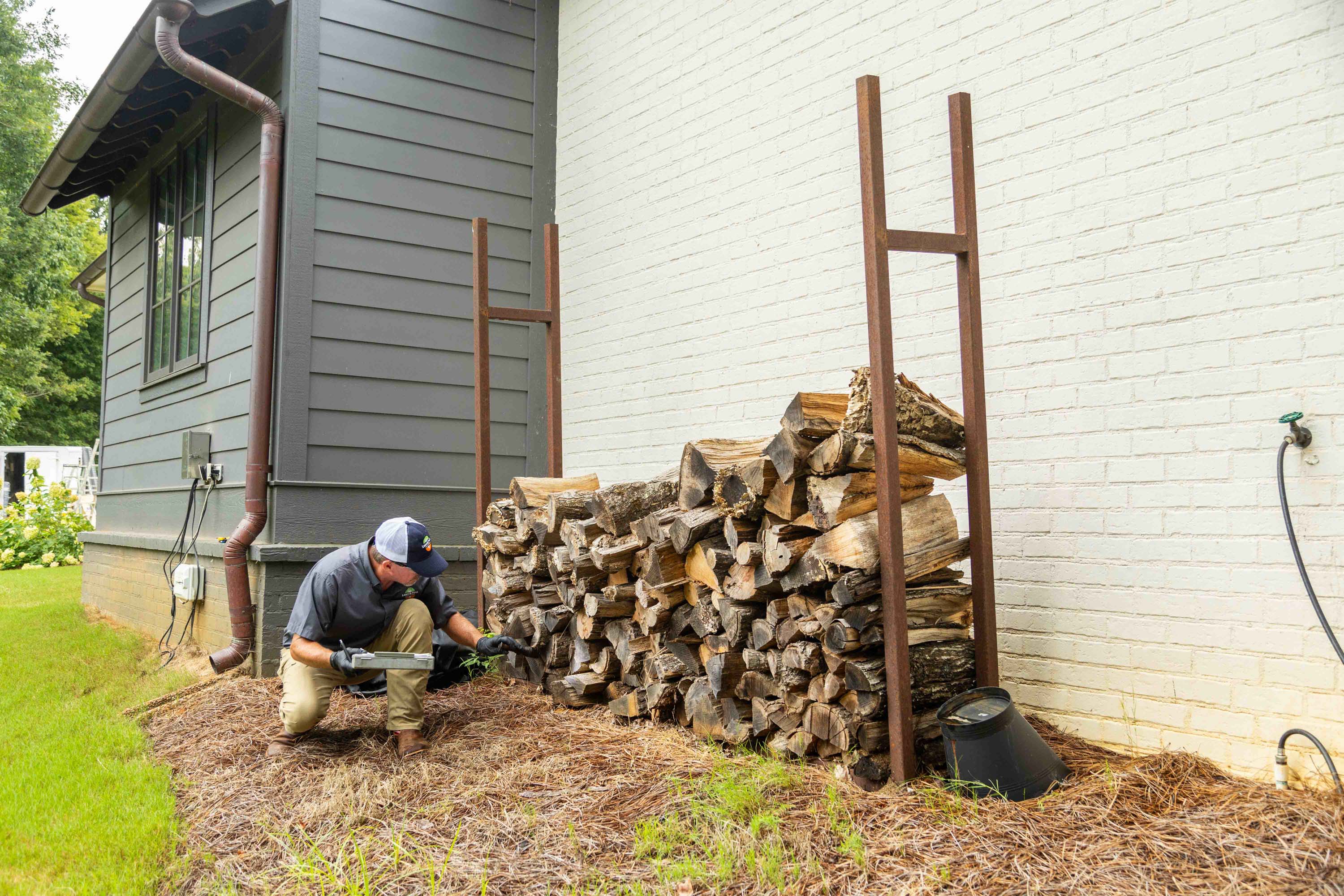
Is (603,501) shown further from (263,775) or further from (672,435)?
(263,775)

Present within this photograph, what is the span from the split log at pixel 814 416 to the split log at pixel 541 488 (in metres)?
1.84

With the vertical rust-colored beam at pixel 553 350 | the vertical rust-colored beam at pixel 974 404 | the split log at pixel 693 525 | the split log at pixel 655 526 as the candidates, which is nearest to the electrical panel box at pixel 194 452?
the vertical rust-colored beam at pixel 553 350

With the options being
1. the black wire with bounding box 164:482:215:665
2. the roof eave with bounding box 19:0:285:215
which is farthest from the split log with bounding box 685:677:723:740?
the roof eave with bounding box 19:0:285:215

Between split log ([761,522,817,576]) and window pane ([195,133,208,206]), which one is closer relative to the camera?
split log ([761,522,817,576])

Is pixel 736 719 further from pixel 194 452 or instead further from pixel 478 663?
pixel 194 452

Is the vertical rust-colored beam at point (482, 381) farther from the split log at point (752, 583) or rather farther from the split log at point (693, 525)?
the split log at point (752, 583)

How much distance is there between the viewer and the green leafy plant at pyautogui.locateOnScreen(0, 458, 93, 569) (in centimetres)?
1324

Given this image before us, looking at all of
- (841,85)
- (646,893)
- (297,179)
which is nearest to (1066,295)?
(841,85)

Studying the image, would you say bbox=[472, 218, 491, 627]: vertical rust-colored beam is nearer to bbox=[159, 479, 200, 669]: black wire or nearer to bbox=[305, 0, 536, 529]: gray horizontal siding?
bbox=[305, 0, 536, 529]: gray horizontal siding

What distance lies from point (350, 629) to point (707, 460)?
1778 mm

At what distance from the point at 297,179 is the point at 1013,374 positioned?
432cm

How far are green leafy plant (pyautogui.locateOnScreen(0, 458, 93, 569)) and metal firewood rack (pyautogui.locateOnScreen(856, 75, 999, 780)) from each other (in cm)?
1354

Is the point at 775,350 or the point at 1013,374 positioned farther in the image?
the point at 775,350

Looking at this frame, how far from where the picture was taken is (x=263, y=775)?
3.70m
